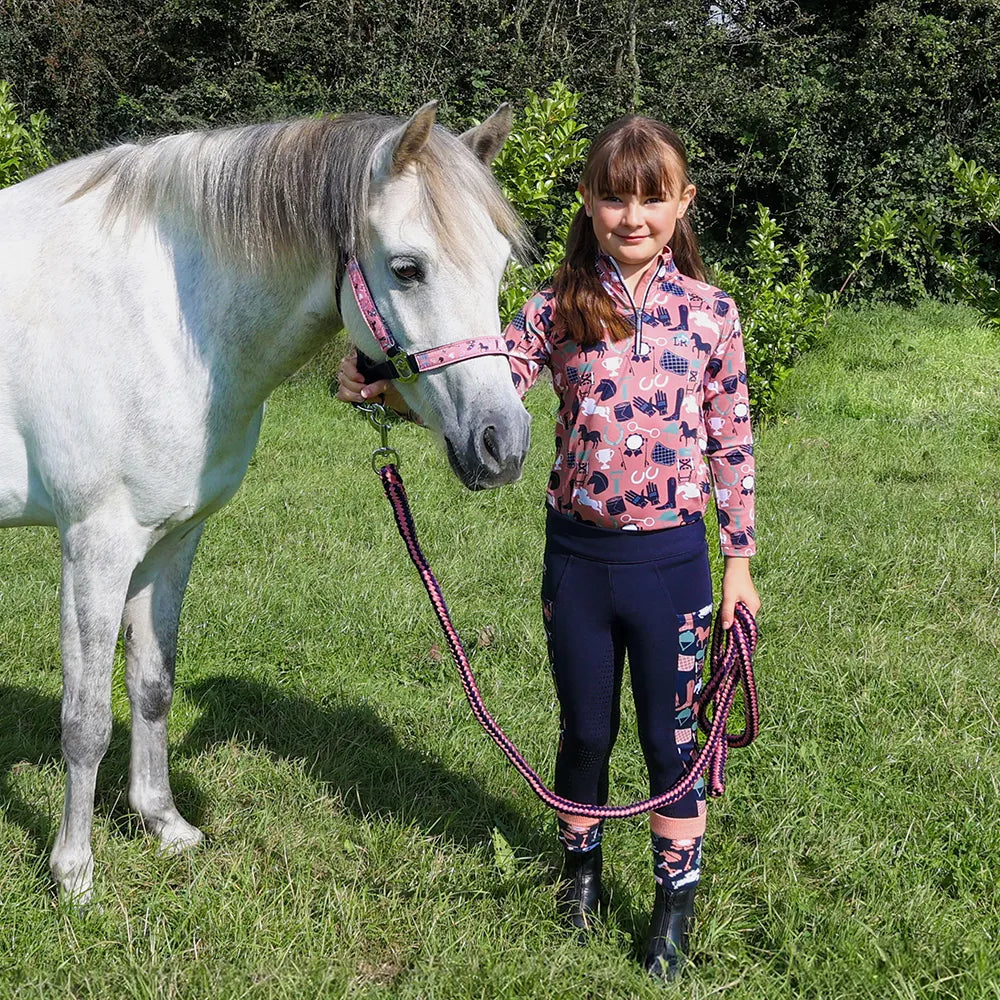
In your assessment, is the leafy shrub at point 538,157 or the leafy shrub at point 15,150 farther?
the leafy shrub at point 538,157

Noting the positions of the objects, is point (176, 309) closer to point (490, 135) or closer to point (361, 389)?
point (361, 389)

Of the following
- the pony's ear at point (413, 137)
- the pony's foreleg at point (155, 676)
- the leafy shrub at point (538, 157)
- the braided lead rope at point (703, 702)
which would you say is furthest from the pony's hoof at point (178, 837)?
the leafy shrub at point (538, 157)

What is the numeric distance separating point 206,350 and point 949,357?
8.15m

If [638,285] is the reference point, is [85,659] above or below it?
below

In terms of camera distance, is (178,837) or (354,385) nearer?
(354,385)

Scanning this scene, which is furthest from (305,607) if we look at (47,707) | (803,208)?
(803,208)

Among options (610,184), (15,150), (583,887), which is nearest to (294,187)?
(610,184)

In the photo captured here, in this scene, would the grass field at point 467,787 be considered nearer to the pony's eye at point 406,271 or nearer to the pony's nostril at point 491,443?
the pony's nostril at point 491,443

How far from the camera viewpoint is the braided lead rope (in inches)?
81.0

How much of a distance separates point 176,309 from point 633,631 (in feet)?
4.23

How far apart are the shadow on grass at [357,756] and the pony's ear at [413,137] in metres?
1.75

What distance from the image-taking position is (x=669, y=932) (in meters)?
2.11

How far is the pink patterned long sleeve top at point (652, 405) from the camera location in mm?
1974

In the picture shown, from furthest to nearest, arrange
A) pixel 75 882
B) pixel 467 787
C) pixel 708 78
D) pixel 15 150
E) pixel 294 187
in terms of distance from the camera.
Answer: pixel 708 78, pixel 15 150, pixel 467 787, pixel 75 882, pixel 294 187
